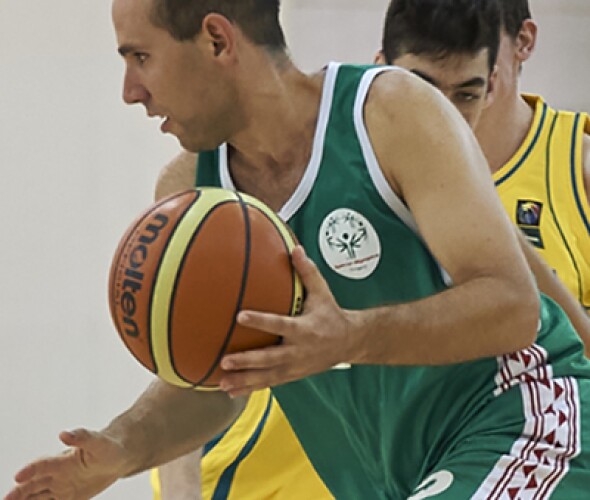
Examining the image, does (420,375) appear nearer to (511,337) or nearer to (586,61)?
(511,337)

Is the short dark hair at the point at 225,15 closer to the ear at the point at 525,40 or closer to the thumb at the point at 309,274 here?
the thumb at the point at 309,274

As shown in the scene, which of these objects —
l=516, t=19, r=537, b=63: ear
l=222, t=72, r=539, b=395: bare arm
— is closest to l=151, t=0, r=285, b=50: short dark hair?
l=222, t=72, r=539, b=395: bare arm

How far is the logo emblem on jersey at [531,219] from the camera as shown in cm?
329

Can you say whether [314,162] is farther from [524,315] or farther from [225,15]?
A: [524,315]

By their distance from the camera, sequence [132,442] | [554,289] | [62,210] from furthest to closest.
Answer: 1. [62,210]
2. [554,289]
3. [132,442]

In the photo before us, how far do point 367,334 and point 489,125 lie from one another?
1.88 meters

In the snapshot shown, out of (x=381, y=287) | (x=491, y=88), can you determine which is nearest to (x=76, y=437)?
(x=381, y=287)

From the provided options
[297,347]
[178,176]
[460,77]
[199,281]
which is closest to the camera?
[297,347]

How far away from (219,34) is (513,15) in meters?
1.57

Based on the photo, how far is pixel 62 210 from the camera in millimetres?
4102

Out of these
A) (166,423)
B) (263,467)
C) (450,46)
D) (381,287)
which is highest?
(450,46)

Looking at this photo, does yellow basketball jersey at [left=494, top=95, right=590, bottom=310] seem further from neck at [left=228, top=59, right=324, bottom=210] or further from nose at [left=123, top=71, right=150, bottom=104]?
nose at [left=123, top=71, right=150, bottom=104]

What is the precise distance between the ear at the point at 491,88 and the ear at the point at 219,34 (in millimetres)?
1238

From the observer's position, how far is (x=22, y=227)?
161 inches
